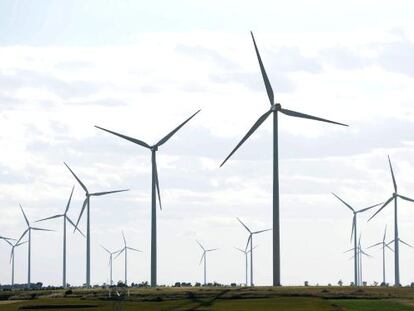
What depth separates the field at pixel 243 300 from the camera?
6004 inches

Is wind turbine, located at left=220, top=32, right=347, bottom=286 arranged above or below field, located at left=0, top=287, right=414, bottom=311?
above

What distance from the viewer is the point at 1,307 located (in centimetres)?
16575

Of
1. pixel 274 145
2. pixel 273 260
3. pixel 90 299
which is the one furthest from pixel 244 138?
pixel 90 299

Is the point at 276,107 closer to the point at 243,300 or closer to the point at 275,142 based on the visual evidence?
the point at 275,142

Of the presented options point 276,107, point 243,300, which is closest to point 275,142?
point 276,107

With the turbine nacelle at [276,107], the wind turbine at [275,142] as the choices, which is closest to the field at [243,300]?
the wind turbine at [275,142]

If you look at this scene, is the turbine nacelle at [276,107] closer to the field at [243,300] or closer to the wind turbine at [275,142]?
the wind turbine at [275,142]

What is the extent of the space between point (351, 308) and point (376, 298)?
24.7m

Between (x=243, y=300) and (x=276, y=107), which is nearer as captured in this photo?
(x=243, y=300)

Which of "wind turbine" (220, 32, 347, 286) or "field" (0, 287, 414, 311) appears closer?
"field" (0, 287, 414, 311)

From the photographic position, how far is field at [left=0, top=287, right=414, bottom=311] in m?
152

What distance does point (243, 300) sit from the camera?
168000 mm

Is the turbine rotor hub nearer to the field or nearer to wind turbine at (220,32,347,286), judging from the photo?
wind turbine at (220,32,347,286)

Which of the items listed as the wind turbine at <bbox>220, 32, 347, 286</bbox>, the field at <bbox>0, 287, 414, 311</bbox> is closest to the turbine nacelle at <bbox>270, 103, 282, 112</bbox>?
the wind turbine at <bbox>220, 32, 347, 286</bbox>
